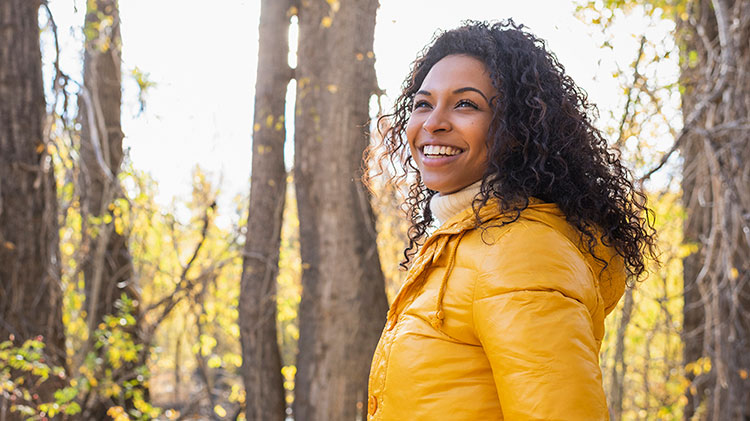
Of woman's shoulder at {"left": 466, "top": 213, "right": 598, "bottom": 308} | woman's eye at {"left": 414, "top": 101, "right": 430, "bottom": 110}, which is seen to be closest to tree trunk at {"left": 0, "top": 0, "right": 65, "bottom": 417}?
woman's eye at {"left": 414, "top": 101, "right": 430, "bottom": 110}

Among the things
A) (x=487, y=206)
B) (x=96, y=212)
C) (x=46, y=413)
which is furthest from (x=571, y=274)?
(x=96, y=212)

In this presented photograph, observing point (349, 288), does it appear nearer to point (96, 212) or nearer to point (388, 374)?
point (96, 212)

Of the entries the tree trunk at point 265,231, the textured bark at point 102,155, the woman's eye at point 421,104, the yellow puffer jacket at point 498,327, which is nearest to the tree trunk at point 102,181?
the textured bark at point 102,155

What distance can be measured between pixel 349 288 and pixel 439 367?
2864 mm

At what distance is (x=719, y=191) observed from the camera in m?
3.89

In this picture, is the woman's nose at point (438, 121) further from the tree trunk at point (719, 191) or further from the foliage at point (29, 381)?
the foliage at point (29, 381)

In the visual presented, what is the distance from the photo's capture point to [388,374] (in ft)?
4.87

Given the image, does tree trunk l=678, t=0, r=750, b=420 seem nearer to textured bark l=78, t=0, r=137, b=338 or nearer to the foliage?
the foliage

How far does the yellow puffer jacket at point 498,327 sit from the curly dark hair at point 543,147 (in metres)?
0.06

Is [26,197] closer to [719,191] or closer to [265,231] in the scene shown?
[265,231]

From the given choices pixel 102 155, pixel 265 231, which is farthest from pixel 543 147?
pixel 102 155

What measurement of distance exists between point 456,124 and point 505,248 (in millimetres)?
415

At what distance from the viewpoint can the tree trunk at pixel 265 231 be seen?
4566 mm

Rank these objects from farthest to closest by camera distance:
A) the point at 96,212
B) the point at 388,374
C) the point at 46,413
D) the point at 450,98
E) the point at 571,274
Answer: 1. the point at 96,212
2. the point at 46,413
3. the point at 450,98
4. the point at 388,374
5. the point at 571,274
